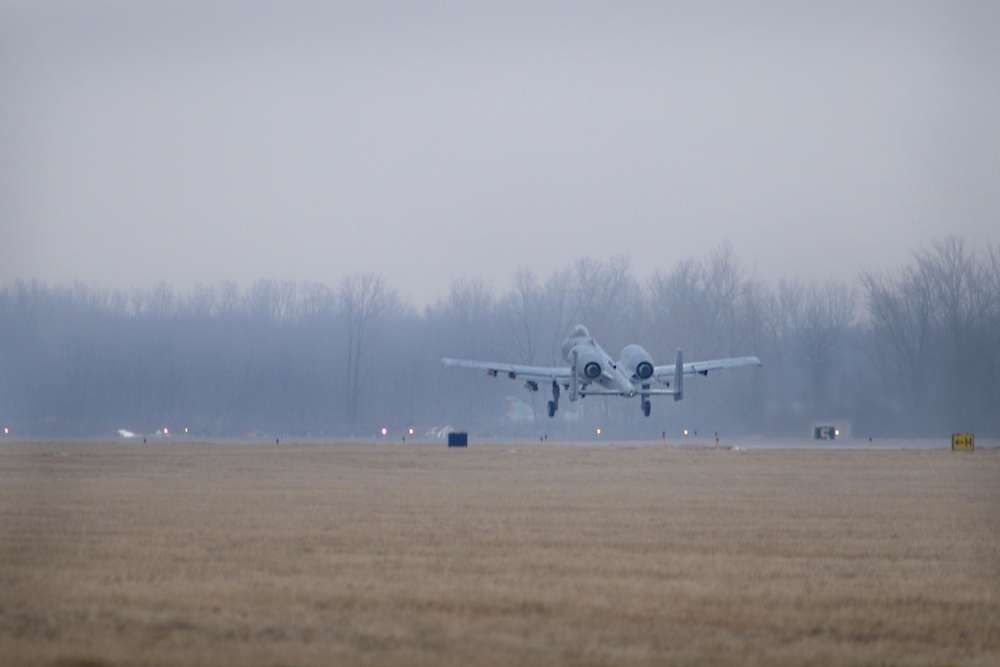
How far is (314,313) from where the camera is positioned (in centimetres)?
12794

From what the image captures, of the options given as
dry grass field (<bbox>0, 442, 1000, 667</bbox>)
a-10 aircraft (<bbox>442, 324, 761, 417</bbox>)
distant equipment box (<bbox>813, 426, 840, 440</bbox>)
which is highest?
a-10 aircraft (<bbox>442, 324, 761, 417</bbox>)

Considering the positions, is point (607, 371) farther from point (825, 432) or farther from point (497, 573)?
point (497, 573)

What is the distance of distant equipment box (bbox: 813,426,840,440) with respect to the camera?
2554 inches

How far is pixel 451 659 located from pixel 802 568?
7617mm

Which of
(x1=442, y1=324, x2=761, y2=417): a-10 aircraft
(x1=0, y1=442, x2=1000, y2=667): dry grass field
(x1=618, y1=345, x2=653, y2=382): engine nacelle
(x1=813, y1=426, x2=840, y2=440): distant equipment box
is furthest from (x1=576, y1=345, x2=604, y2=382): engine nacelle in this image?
(x1=0, y1=442, x2=1000, y2=667): dry grass field

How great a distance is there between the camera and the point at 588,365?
6241cm

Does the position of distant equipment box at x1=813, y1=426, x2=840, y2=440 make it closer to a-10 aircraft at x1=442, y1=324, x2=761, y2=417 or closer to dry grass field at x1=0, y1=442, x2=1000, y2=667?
a-10 aircraft at x1=442, y1=324, x2=761, y2=417

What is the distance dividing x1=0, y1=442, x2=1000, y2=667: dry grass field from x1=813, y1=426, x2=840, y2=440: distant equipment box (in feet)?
108

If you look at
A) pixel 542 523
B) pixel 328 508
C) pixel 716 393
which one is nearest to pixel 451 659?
pixel 542 523

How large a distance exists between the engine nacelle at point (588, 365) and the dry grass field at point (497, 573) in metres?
29.4

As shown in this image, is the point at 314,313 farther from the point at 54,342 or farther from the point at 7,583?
the point at 7,583

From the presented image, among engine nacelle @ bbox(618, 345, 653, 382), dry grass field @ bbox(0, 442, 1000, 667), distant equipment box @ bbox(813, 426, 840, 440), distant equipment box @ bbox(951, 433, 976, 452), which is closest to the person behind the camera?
dry grass field @ bbox(0, 442, 1000, 667)

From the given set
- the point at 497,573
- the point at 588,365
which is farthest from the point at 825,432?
the point at 497,573

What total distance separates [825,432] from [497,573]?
5275cm
